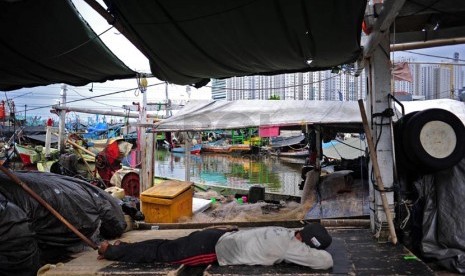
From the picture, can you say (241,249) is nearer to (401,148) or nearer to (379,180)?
(379,180)


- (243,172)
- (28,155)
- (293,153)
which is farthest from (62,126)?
(293,153)

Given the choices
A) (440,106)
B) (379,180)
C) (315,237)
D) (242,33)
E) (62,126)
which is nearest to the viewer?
(315,237)

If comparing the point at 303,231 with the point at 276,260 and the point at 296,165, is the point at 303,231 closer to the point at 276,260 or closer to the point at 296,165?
the point at 276,260

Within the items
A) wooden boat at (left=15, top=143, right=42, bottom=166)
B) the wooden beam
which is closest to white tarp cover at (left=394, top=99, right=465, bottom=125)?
the wooden beam

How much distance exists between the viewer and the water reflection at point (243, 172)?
2211 cm

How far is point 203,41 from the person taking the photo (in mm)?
4703

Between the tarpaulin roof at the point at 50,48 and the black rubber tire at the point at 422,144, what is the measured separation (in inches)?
168

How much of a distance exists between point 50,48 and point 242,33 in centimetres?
272

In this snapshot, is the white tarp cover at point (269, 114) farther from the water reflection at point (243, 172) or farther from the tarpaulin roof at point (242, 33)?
the water reflection at point (243, 172)

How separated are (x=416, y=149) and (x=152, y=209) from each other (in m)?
5.35

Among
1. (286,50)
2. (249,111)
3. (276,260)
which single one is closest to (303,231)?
(276,260)

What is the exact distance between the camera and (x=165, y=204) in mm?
7785

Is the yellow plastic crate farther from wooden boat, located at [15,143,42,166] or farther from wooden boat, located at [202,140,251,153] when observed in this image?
wooden boat, located at [202,140,251,153]

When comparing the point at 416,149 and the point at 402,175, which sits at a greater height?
the point at 416,149
